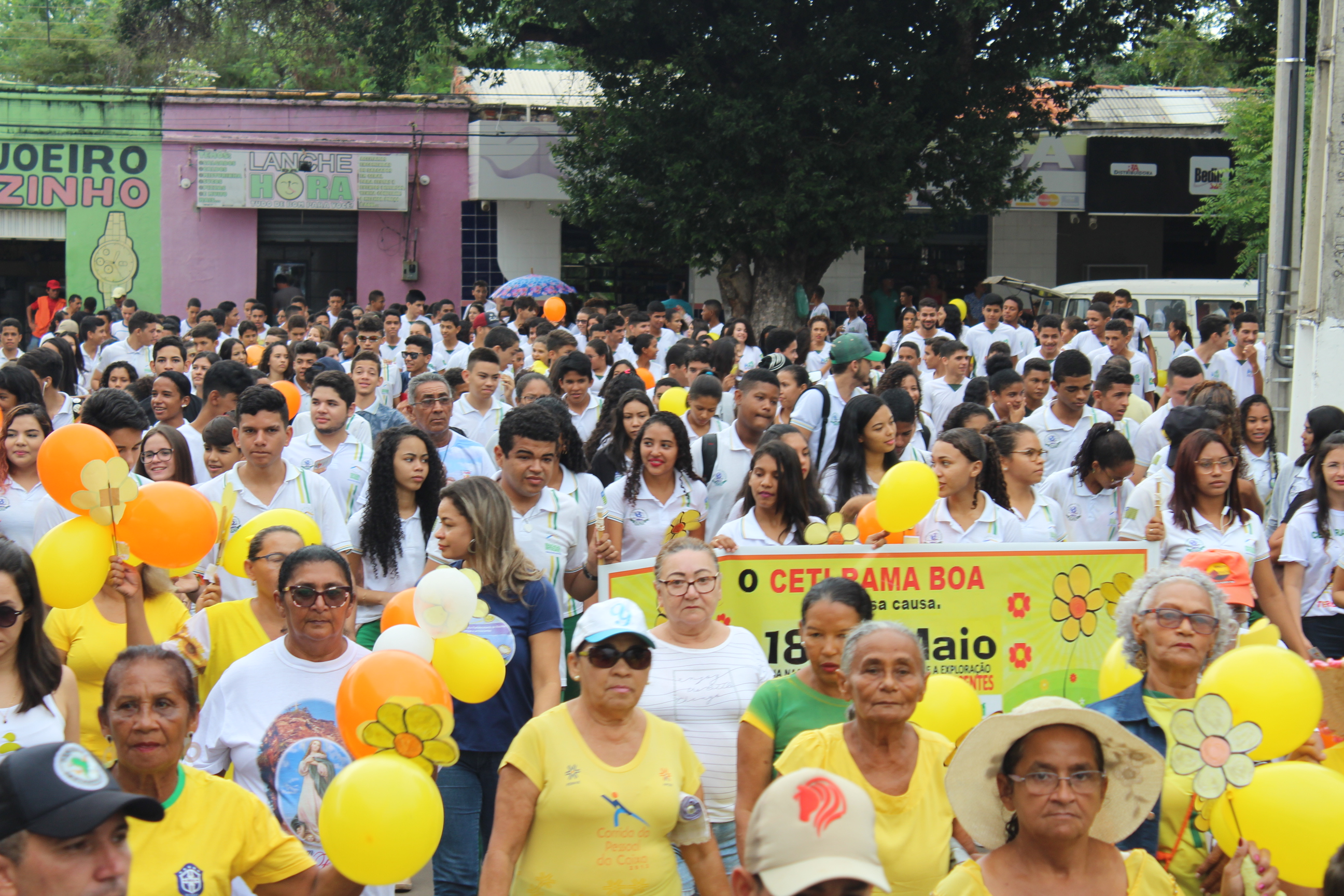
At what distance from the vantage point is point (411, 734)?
11.0 feet

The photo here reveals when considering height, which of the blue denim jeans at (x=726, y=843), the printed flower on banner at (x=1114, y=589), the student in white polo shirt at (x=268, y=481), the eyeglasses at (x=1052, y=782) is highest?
the student in white polo shirt at (x=268, y=481)

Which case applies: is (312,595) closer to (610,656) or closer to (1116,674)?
(610,656)

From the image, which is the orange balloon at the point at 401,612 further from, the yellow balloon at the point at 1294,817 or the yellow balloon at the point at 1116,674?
the yellow balloon at the point at 1294,817

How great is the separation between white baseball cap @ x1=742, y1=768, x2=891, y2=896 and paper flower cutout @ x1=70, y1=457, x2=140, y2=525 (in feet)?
10.1

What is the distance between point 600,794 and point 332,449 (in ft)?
13.1

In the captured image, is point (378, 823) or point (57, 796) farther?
point (378, 823)

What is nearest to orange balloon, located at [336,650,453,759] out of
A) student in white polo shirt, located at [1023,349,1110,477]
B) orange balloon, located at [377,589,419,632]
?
orange balloon, located at [377,589,419,632]

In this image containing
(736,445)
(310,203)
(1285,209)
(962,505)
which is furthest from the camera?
(310,203)

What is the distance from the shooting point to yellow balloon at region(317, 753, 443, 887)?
10.3 feet

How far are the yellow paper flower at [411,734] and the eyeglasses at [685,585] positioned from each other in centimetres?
114

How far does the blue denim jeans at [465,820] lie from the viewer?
172 inches

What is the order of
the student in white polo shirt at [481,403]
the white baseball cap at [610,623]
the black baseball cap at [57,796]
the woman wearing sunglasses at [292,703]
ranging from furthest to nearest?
1. the student in white polo shirt at [481,403]
2. the woman wearing sunglasses at [292,703]
3. the white baseball cap at [610,623]
4. the black baseball cap at [57,796]

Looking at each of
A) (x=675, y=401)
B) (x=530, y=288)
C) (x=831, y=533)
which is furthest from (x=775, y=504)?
(x=530, y=288)

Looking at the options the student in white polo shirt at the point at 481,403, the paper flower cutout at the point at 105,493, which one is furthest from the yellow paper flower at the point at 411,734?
the student in white polo shirt at the point at 481,403
